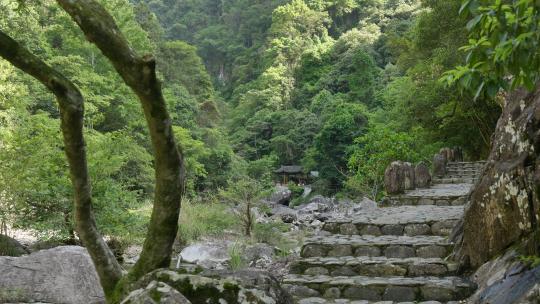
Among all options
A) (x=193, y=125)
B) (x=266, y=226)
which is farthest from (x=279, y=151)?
(x=266, y=226)

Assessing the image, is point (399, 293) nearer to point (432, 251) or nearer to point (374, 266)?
point (374, 266)

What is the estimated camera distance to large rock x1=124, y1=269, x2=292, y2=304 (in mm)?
3115

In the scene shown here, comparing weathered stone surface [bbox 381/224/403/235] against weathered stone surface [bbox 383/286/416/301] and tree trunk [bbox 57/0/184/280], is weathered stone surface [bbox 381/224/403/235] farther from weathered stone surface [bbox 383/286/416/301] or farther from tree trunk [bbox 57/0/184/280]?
tree trunk [bbox 57/0/184/280]

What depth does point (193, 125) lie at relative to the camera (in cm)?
2819

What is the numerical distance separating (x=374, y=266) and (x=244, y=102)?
41713 mm

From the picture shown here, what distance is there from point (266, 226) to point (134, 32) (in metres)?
16.2

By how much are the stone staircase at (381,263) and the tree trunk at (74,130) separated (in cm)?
221

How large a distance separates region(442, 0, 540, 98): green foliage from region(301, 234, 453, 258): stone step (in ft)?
11.9

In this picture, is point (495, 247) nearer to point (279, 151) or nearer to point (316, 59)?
point (279, 151)

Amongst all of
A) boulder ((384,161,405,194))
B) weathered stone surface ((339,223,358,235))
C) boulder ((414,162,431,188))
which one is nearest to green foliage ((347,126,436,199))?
boulder ((414,162,431,188))

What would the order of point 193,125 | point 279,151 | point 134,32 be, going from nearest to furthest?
1. point 134,32
2. point 193,125
3. point 279,151

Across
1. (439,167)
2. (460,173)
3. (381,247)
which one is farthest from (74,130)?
(460,173)

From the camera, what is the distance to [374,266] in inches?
217

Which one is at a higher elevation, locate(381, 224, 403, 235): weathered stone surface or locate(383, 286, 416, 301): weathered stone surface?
locate(381, 224, 403, 235): weathered stone surface
